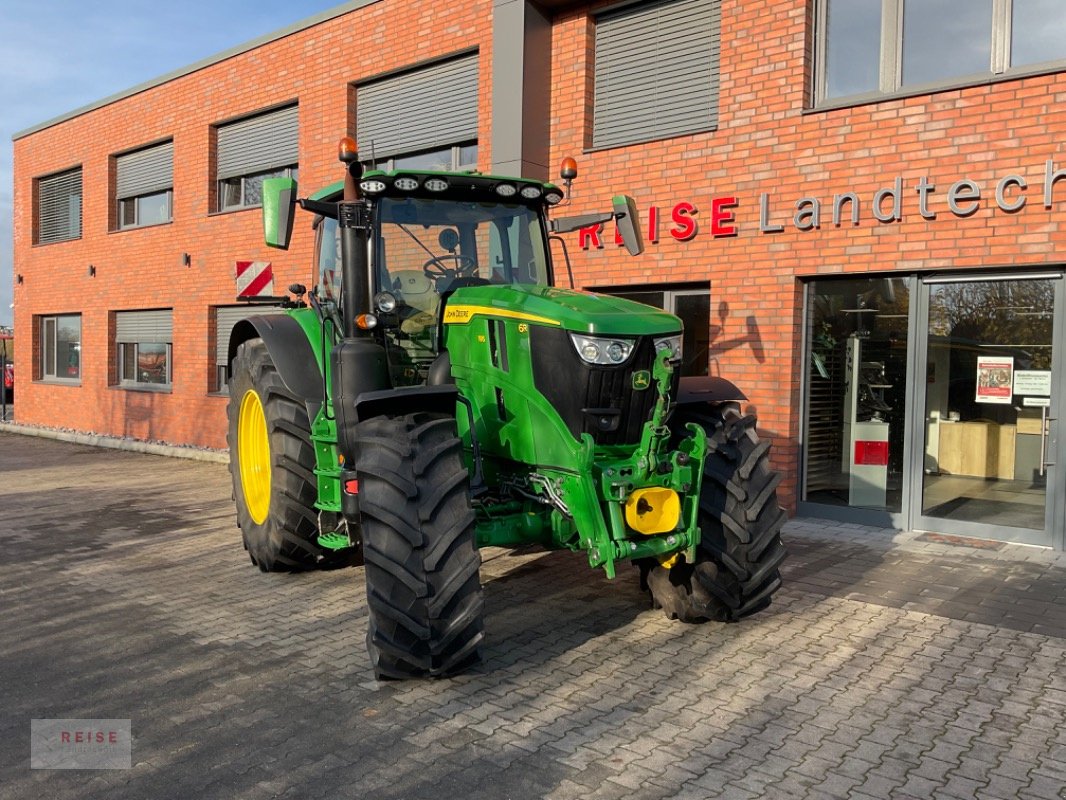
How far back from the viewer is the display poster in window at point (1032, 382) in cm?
719

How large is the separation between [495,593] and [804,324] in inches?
165

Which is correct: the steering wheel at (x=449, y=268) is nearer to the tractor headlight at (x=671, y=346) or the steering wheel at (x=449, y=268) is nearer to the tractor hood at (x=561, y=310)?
the tractor hood at (x=561, y=310)

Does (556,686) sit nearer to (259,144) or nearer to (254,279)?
(254,279)

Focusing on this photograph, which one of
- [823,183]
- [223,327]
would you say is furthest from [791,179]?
[223,327]

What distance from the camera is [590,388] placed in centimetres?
446

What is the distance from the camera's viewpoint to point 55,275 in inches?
696

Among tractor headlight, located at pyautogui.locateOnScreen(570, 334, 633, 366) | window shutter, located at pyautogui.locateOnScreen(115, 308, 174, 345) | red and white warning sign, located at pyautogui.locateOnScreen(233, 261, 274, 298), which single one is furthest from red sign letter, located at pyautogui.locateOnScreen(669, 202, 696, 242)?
window shutter, located at pyautogui.locateOnScreen(115, 308, 174, 345)

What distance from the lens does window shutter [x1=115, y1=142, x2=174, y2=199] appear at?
15.0 m

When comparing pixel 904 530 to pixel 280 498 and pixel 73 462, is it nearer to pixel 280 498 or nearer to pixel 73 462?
pixel 280 498

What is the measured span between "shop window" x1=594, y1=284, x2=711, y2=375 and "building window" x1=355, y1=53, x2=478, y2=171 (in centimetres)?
288

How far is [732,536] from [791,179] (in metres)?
4.40

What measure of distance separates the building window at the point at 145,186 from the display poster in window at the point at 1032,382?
12667mm

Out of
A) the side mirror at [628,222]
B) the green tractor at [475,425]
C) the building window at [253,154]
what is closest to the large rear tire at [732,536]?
the green tractor at [475,425]

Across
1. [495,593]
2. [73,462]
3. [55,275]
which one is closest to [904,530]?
[495,593]
